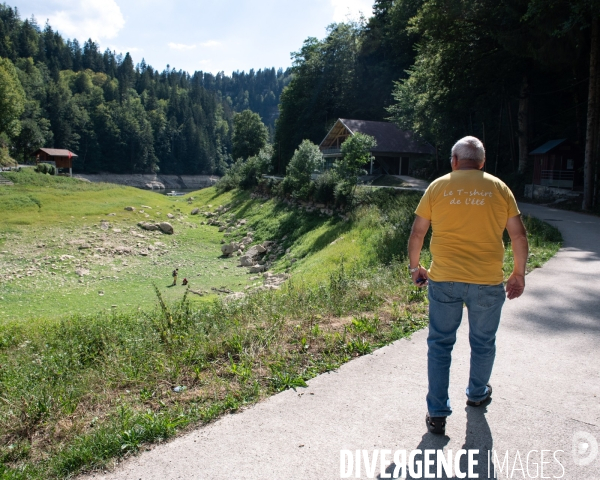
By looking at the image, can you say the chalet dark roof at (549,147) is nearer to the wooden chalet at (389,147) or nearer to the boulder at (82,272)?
the wooden chalet at (389,147)

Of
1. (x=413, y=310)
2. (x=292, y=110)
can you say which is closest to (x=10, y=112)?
(x=292, y=110)

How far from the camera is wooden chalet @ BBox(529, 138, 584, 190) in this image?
26.8 m

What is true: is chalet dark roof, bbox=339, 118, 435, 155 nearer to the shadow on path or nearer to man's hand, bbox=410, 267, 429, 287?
man's hand, bbox=410, 267, 429, 287

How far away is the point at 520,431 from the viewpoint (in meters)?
3.45

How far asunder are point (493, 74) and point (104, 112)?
107587 mm

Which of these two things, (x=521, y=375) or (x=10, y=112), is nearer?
(x=521, y=375)

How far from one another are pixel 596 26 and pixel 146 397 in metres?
22.6

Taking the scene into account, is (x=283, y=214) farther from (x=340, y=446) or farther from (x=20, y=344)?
(x=340, y=446)

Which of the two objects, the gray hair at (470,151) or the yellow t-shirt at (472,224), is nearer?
the yellow t-shirt at (472,224)

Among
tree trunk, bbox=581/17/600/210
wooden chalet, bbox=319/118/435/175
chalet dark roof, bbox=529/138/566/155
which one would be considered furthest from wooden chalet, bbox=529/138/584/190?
wooden chalet, bbox=319/118/435/175

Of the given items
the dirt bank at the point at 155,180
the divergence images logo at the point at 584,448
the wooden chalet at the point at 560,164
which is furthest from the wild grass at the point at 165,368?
the dirt bank at the point at 155,180

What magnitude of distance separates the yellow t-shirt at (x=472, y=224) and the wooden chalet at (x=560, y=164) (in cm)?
2665

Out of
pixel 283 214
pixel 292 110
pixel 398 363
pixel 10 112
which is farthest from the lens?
pixel 10 112

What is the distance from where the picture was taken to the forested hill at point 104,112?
330 feet
